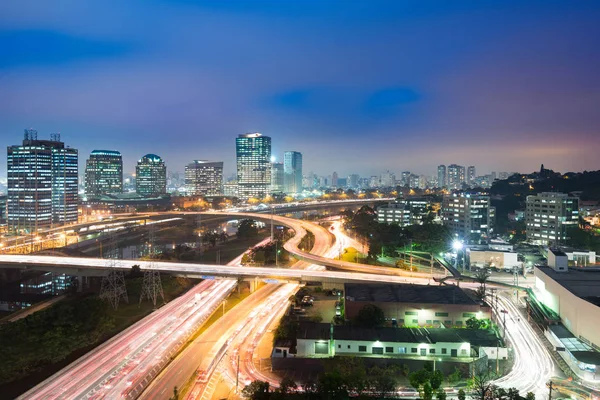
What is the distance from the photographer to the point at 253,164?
78.9 m

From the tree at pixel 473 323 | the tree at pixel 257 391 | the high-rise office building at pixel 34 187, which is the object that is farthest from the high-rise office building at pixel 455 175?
the tree at pixel 257 391

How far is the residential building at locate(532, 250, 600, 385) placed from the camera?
9548 mm

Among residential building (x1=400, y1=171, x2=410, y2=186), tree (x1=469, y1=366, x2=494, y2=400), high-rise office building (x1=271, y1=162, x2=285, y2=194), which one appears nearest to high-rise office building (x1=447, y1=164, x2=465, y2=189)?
residential building (x1=400, y1=171, x2=410, y2=186)

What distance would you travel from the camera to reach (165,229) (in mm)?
39156

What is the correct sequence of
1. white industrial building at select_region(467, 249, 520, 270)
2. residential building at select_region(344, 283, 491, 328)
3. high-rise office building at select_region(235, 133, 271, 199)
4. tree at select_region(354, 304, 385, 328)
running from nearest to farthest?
tree at select_region(354, 304, 385, 328), residential building at select_region(344, 283, 491, 328), white industrial building at select_region(467, 249, 520, 270), high-rise office building at select_region(235, 133, 271, 199)

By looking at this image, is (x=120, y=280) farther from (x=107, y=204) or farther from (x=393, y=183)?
(x=393, y=183)

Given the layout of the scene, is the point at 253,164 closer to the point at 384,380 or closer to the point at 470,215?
the point at 470,215

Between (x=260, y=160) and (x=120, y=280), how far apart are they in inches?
2527

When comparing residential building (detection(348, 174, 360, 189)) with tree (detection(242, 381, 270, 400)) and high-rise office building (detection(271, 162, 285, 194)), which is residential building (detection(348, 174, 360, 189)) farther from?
tree (detection(242, 381, 270, 400))

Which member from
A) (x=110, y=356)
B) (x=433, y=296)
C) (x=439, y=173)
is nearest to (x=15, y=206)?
(x=110, y=356)

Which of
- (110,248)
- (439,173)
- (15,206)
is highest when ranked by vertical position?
(439,173)

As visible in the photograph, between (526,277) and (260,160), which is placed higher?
(260,160)

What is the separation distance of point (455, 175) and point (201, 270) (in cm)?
9018

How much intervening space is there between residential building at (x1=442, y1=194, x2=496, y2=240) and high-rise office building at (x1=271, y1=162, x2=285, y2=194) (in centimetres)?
5878
